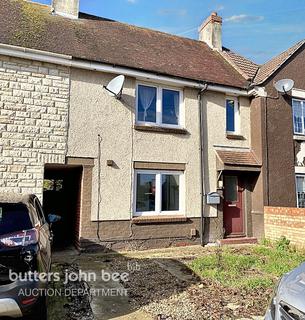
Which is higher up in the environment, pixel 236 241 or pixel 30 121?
pixel 30 121

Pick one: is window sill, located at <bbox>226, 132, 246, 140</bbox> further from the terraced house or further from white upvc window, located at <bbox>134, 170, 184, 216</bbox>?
white upvc window, located at <bbox>134, 170, 184, 216</bbox>

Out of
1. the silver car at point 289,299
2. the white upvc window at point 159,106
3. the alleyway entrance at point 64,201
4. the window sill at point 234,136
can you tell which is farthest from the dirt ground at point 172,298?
the window sill at point 234,136

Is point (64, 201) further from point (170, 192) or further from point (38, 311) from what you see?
point (38, 311)

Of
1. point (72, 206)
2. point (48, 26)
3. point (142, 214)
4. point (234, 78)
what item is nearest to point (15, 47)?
point (48, 26)

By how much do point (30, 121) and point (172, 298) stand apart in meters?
6.19

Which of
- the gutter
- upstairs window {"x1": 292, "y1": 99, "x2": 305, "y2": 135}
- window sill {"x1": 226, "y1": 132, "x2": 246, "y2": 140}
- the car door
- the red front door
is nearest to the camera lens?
the car door

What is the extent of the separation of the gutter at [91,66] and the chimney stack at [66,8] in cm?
386

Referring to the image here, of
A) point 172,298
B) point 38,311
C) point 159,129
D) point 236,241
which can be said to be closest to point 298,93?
point 159,129

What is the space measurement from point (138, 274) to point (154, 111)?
5.54 meters

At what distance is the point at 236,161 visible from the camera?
10969 millimetres

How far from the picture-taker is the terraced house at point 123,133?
29.1 feet

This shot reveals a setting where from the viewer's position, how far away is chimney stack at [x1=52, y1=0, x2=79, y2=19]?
11969 mm

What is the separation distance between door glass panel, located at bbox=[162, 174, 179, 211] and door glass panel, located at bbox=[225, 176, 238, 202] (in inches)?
81.8

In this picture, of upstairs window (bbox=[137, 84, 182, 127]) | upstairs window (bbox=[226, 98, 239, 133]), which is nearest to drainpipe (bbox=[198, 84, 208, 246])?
upstairs window (bbox=[137, 84, 182, 127])
